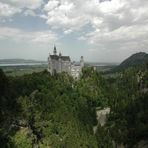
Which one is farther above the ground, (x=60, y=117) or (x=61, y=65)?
(x=61, y=65)

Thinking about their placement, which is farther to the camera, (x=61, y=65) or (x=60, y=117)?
(x=61, y=65)

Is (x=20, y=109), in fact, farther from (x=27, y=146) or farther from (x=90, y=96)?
(x=90, y=96)

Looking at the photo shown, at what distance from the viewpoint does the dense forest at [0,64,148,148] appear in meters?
73.8

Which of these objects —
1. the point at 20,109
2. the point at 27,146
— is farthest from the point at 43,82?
the point at 27,146

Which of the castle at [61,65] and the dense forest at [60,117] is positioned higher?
the castle at [61,65]

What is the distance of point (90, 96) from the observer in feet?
422

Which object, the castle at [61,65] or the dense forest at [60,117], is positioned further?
the castle at [61,65]

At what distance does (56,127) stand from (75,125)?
623cm

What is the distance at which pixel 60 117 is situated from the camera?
279ft

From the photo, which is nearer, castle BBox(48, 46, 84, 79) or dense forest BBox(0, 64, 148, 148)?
dense forest BBox(0, 64, 148, 148)

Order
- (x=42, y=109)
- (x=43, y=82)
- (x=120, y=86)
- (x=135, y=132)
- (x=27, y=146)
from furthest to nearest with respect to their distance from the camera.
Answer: (x=120, y=86) < (x=43, y=82) < (x=135, y=132) < (x=42, y=109) < (x=27, y=146)

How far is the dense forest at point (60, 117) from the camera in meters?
73.8

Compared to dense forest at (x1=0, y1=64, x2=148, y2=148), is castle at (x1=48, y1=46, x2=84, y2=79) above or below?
above

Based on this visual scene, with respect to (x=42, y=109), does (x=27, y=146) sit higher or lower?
lower
